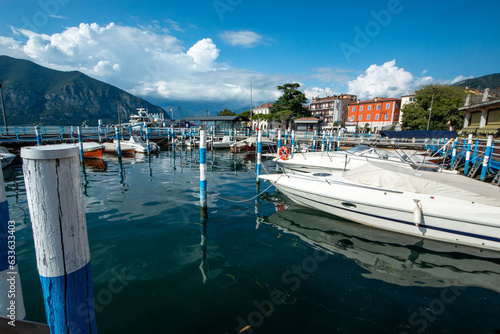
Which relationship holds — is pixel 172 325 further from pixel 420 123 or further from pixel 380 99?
pixel 380 99

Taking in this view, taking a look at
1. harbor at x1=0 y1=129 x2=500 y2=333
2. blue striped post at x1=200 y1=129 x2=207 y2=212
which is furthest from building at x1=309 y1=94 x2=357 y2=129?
harbor at x1=0 y1=129 x2=500 y2=333

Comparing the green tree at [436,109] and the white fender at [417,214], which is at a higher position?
the green tree at [436,109]

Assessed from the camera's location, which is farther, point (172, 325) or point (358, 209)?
point (358, 209)

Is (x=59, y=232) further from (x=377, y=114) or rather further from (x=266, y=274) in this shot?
(x=377, y=114)

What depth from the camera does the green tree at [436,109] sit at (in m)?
35.6

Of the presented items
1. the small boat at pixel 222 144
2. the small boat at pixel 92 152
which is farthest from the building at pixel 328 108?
the small boat at pixel 92 152

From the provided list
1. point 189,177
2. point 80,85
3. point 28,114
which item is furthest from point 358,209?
point 80,85

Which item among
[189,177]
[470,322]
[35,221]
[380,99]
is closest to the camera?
[35,221]

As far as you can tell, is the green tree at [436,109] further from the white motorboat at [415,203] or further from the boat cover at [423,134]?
the white motorboat at [415,203]

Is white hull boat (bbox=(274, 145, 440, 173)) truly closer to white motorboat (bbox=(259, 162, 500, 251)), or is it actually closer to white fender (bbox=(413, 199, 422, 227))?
white motorboat (bbox=(259, 162, 500, 251))

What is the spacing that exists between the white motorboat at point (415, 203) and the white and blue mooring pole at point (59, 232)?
6.00 metres

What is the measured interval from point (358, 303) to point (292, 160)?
909 cm

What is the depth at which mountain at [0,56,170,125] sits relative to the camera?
123375 millimetres

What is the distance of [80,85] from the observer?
17538cm
